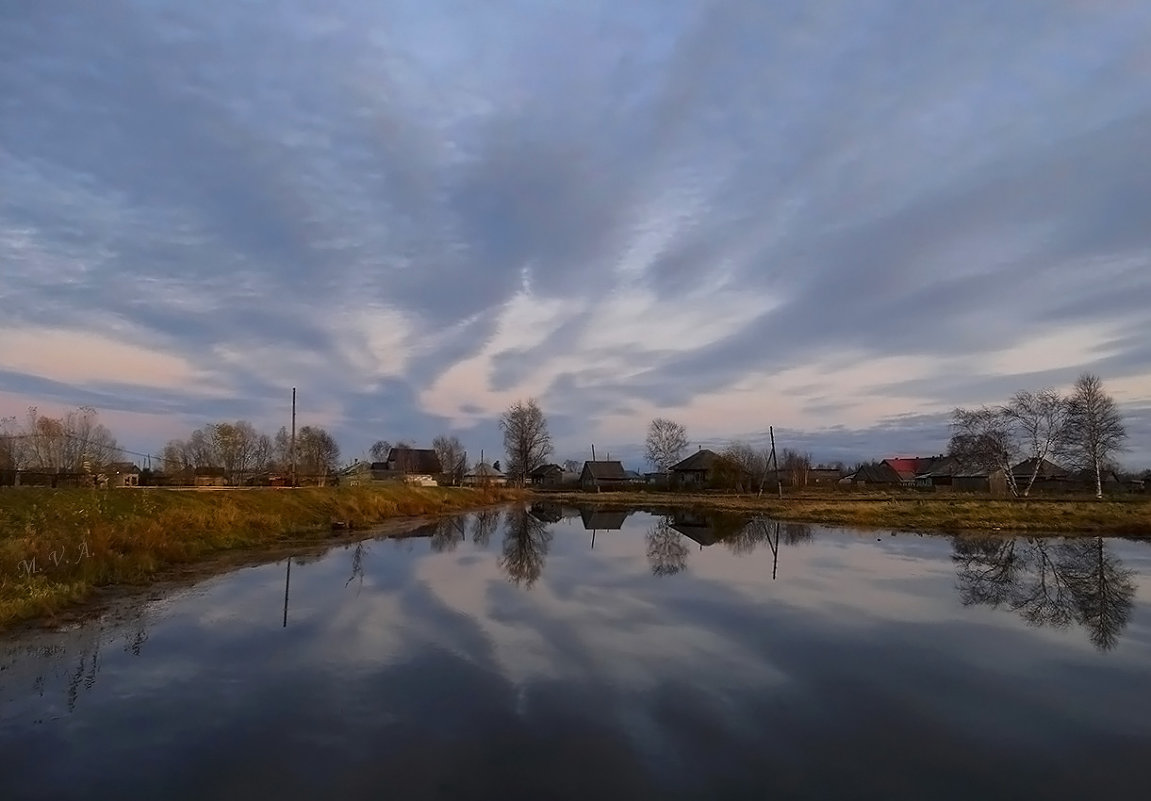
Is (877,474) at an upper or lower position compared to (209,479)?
upper

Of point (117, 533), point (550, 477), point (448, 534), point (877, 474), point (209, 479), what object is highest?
point (550, 477)

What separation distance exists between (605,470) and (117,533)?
307ft

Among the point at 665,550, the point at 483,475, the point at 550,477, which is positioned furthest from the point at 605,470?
the point at 665,550

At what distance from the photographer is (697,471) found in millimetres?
87062

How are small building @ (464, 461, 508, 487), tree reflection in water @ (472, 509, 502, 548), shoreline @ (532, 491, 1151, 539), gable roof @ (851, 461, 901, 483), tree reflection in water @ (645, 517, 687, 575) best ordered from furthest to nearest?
gable roof @ (851, 461, 901, 483)
small building @ (464, 461, 508, 487)
shoreline @ (532, 491, 1151, 539)
tree reflection in water @ (472, 509, 502, 548)
tree reflection in water @ (645, 517, 687, 575)

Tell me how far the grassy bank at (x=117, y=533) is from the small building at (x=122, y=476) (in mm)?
5666

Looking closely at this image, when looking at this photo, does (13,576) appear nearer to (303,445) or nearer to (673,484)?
(673,484)

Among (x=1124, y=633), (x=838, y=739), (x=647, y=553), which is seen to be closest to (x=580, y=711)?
(x=838, y=739)

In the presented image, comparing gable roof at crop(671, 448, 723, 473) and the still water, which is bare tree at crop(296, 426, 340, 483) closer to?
gable roof at crop(671, 448, 723, 473)

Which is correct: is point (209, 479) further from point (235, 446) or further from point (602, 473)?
point (602, 473)

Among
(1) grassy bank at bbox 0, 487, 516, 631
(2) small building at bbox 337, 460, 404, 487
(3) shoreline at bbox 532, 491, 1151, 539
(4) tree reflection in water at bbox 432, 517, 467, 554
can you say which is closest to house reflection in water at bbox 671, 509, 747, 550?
(3) shoreline at bbox 532, 491, 1151, 539

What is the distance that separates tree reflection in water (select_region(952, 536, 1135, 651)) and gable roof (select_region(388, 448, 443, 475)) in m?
90.4

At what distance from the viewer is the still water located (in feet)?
19.1

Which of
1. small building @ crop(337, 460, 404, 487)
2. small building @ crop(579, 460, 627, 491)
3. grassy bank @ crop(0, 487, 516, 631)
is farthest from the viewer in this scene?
small building @ crop(579, 460, 627, 491)
